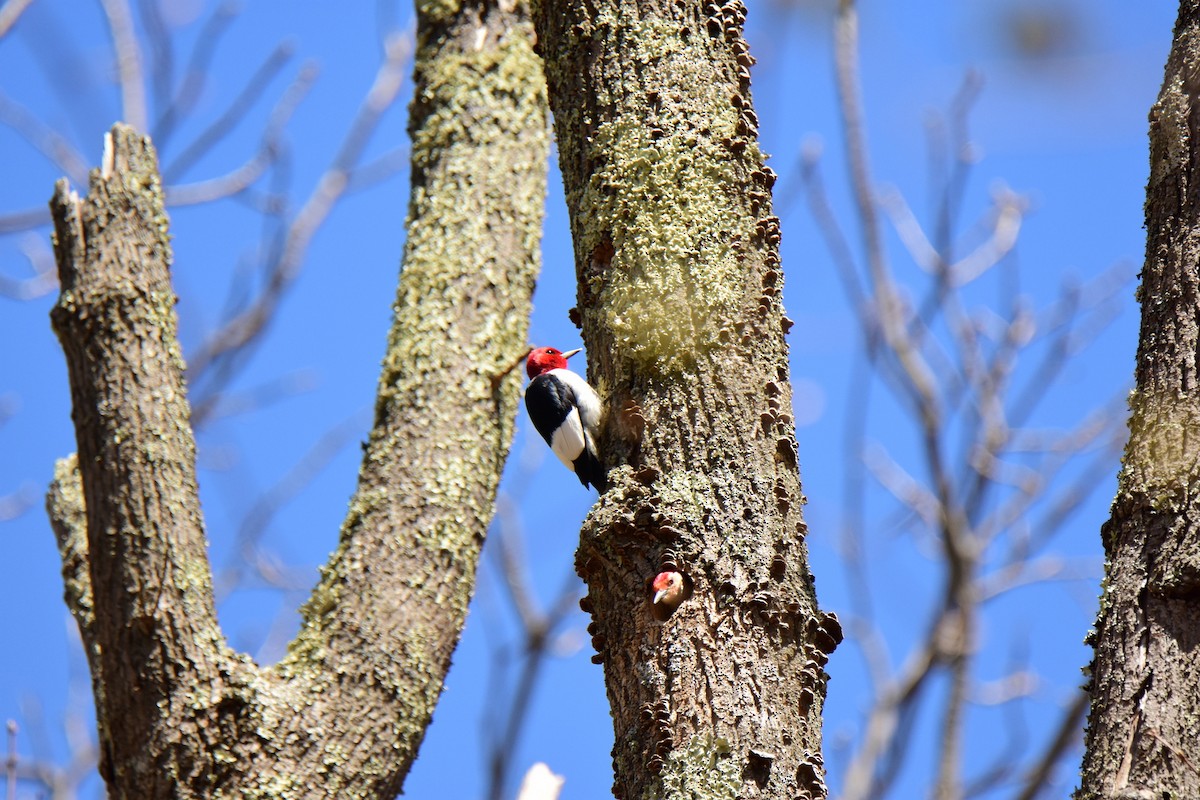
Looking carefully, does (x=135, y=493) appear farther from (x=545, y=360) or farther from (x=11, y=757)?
(x=545, y=360)

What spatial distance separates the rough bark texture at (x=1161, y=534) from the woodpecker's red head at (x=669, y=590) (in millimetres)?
540

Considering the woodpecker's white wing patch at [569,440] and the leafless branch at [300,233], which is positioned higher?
the leafless branch at [300,233]

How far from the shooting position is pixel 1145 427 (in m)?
1.53

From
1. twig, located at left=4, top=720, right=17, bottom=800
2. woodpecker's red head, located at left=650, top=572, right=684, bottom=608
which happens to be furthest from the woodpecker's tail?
twig, located at left=4, top=720, right=17, bottom=800

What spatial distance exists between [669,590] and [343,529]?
1360 millimetres

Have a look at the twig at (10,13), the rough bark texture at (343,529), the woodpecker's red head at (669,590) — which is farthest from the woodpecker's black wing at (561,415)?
the twig at (10,13)

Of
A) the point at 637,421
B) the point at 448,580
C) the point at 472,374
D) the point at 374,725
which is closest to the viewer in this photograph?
the point at 637,421

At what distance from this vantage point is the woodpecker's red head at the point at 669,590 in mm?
1643

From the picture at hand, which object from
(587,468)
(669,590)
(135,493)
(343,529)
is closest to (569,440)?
(587,468)

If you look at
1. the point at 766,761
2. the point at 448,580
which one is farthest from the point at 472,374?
the point at 766,761

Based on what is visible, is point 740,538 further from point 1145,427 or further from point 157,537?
point 157,537

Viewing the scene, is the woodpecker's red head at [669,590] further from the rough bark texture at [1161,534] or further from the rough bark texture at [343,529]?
the rough bark texture at [343,529]

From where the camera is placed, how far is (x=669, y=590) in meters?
1.64

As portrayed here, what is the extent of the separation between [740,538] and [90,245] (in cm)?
167
